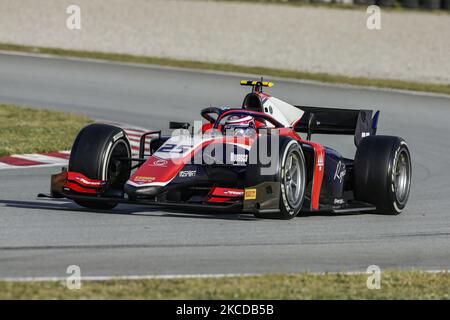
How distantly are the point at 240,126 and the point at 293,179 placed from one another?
34.2 inches

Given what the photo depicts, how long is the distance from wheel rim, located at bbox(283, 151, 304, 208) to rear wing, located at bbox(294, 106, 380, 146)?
1266 mm

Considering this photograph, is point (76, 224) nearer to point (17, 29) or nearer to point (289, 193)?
point (289, 193)

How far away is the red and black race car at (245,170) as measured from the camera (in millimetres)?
10109

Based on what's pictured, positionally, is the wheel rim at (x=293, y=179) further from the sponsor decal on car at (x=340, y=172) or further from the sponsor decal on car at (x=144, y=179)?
the sponsor decal on car at (x=144, y=179)

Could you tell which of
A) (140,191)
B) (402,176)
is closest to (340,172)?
(402,176)

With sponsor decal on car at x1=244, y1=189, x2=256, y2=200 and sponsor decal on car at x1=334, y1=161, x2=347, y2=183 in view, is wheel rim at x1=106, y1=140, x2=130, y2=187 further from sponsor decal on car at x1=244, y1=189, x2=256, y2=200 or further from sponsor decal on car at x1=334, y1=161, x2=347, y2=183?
sponsor decal on car at x1=334, y1=161, x2=347, y2=183

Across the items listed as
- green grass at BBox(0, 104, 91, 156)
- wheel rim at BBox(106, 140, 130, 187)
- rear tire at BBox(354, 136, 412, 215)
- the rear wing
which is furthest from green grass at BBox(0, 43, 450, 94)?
wheel rim at BBox(106, 140, 130, 187)

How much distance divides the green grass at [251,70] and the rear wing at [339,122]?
36.7 ft

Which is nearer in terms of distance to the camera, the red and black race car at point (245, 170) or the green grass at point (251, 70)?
the red and black race car at point (245, 170)

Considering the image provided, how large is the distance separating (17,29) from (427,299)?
24.1 meters

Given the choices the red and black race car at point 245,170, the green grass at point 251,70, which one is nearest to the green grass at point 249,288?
the red and black race car at point 245,170

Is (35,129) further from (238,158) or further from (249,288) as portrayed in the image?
(249,288)

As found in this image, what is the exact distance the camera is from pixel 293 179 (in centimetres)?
1055

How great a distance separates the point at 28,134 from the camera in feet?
52.8
